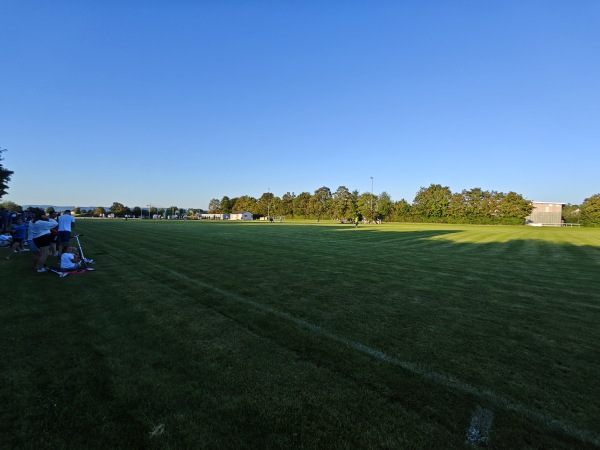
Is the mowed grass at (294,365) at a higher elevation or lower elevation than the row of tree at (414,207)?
lower

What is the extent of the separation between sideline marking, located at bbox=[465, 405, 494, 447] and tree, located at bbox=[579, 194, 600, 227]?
9156cm

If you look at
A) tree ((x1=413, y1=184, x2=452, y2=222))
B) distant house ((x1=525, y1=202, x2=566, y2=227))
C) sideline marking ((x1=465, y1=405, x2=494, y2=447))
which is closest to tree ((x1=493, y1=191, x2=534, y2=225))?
tree ((x1=413, y1=184, x2=452, y2=222))

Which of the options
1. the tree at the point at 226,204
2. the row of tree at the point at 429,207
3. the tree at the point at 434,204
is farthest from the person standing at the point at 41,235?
the tree at the point at 226,204

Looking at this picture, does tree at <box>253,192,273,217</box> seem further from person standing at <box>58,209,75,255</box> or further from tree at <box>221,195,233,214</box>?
person standing at <box>58,209,75,255</box>

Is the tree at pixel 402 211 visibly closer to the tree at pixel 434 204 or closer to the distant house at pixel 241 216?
the tree at pixel 434 204

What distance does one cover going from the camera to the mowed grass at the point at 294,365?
2686mm

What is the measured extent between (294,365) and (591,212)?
94.1 meters

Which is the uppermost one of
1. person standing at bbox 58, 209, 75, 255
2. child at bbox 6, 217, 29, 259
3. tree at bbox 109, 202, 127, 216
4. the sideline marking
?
tree at bbox 109, 202, 127, 216

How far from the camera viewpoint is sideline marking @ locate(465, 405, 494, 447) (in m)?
2.56

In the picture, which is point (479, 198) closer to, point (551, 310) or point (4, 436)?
point (551, 310)

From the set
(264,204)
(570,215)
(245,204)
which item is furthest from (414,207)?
(245,204)

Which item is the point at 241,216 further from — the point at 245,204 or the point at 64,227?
the point at 64,227

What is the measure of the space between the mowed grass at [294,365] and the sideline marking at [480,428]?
0.17 ft

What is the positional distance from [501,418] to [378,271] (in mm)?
7494
